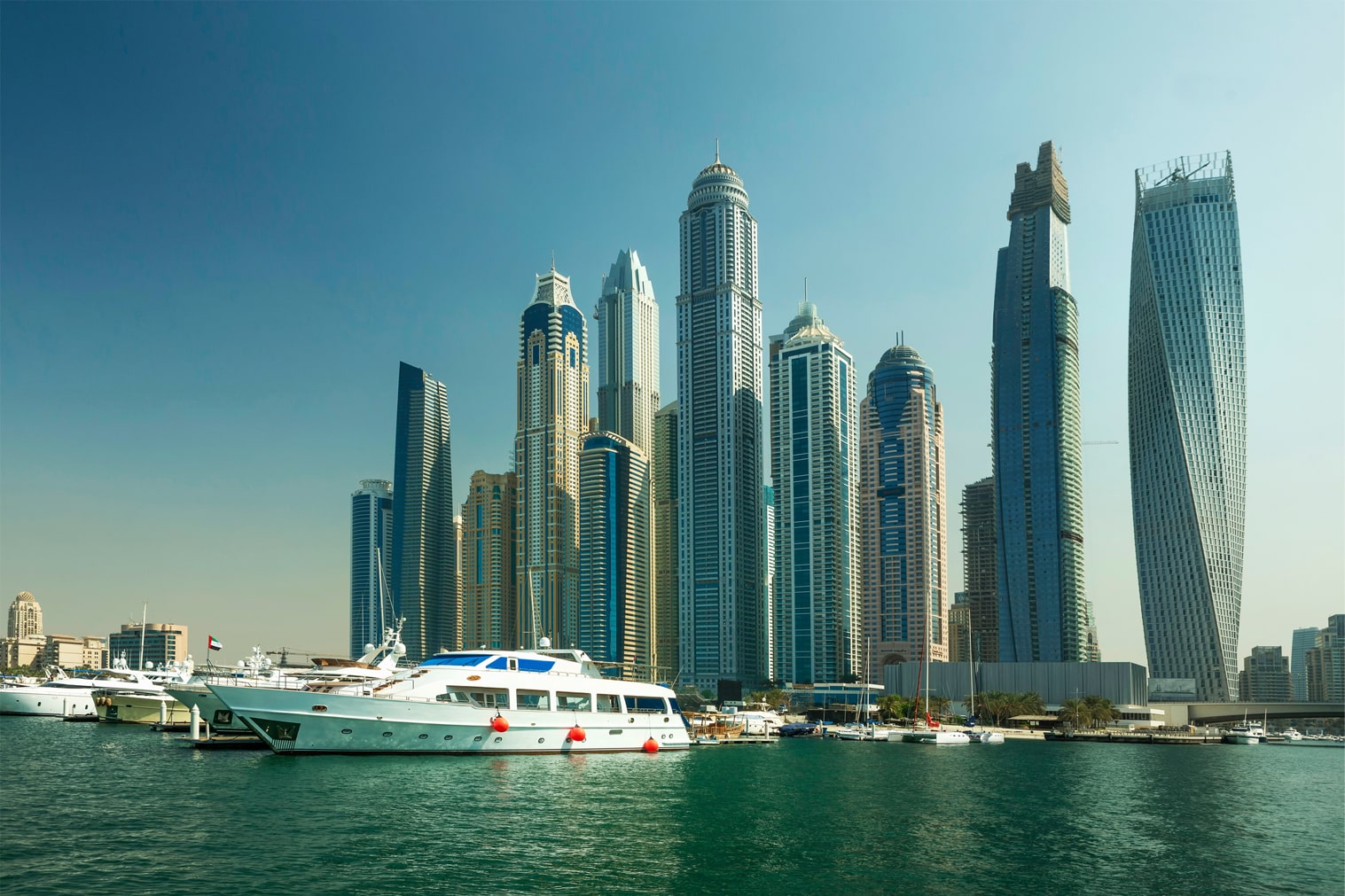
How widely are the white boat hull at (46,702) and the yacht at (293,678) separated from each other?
46857mm

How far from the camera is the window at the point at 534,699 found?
7406cm

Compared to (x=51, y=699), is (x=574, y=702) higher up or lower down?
higher up

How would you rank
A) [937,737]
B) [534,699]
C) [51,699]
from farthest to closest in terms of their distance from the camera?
[937,737], [51,699], [534,699]

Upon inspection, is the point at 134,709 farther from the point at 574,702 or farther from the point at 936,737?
the point at 936,737

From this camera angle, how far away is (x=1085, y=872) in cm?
3997

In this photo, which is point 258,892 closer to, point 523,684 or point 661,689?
point 523,684

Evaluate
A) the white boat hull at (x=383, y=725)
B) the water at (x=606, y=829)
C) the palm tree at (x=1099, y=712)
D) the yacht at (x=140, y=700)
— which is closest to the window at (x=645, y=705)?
the water at (x=606, y=829)

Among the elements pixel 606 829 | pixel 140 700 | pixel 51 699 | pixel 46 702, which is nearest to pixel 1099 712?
pixel 140 700

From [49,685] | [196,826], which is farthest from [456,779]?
[49,685]

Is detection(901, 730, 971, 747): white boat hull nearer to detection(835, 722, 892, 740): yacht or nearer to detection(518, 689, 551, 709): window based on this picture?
detection(835, 722, 892, 740): yacht

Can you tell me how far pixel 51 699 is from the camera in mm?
131000

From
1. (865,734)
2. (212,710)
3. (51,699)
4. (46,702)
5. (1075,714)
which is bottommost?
(1075,714)

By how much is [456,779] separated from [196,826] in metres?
17.5

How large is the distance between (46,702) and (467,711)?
90500mm
